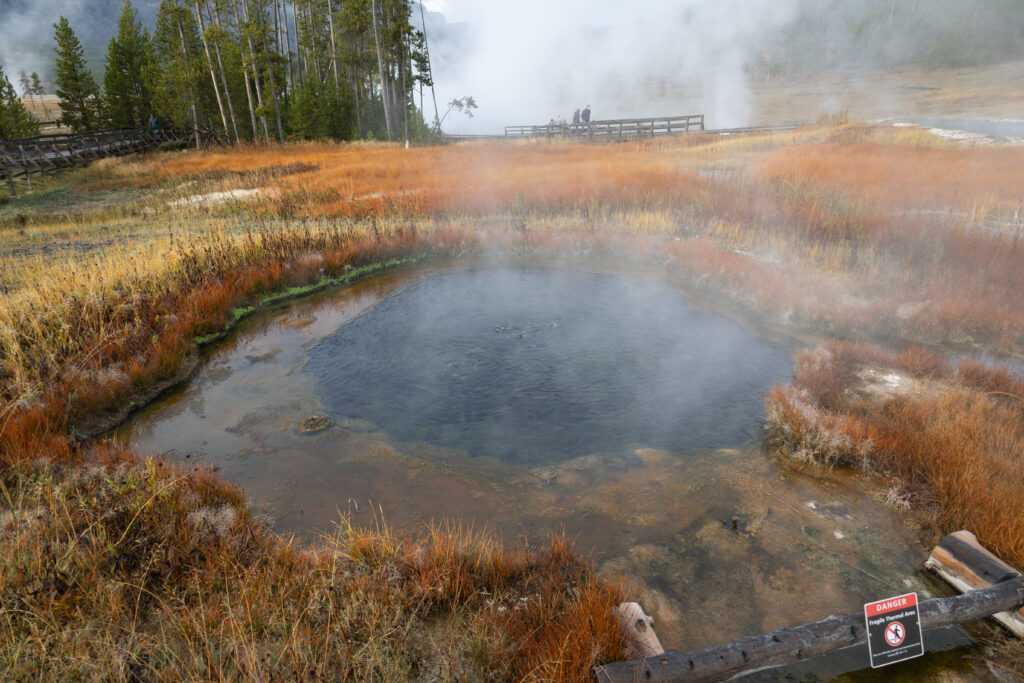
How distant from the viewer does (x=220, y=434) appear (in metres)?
5.93

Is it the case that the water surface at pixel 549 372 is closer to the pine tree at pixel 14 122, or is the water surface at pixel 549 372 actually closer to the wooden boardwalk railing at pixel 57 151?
the wooden boardwalk railing at pixel 57 151

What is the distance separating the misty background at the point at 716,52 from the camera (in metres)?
63.4

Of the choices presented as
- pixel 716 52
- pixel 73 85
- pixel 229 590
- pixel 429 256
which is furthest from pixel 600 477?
pixel 716 52

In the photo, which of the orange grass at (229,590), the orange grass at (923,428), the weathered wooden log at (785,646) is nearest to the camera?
the weathered wooden log at (785,646)

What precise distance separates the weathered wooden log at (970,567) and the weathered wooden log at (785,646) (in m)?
0.14

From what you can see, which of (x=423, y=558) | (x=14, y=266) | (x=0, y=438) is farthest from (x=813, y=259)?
(x=14, y=266)

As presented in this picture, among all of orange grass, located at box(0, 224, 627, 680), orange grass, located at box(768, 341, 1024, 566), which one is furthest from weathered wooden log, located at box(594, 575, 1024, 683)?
orange grass, located at box(768, 341, 1024, 566)

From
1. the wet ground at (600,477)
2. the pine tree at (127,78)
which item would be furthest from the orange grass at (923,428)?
the pine tree at (127,78)

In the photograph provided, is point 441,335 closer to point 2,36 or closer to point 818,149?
point 818,149

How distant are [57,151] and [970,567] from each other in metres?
40.8

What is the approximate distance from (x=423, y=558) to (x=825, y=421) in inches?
175

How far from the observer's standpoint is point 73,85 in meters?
42.3

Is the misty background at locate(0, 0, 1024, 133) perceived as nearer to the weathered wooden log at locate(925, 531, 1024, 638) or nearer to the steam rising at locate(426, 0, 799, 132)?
the steam rising at locate(426, 0, 799, 132)

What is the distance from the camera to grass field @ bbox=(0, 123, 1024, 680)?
10.1ft
